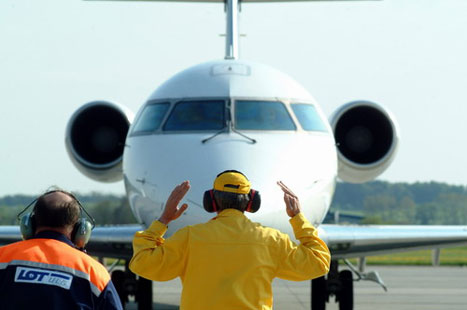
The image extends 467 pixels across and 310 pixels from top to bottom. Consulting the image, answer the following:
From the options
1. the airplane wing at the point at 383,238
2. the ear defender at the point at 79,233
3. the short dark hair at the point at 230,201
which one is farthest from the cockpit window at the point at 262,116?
the ear defender at the point at 79,233

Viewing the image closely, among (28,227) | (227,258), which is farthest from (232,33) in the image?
(28,227)

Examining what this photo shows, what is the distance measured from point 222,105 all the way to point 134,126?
48.4 inches

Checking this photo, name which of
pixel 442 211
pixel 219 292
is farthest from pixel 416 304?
pixel 442 211

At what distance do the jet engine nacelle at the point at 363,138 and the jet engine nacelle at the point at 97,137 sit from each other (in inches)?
112

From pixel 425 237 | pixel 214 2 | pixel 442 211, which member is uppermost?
pixel 442 211

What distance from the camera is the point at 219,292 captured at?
4215mm

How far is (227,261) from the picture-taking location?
4242mm

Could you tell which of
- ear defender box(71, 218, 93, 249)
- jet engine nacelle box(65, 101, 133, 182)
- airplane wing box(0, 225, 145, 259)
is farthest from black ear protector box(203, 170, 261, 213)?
jet engine nacelle box(65, 101, 133, 182)

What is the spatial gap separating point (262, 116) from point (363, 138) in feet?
10.1

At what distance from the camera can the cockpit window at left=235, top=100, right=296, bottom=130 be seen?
8.88 m

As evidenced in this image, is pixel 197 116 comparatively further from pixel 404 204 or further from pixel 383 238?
pixel 404 204

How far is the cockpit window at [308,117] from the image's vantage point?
30.4ft

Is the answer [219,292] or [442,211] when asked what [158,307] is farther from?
[442,211]

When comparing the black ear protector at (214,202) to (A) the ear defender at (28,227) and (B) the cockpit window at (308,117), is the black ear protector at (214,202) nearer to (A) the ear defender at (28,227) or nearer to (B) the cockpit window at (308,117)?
(A) the ear defender at (28,227)
